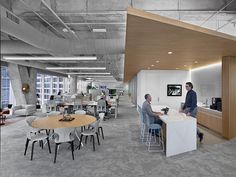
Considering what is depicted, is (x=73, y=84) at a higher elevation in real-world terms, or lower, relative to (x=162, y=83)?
higher

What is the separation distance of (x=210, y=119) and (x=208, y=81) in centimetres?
225

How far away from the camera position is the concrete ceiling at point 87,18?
4004 millimetres

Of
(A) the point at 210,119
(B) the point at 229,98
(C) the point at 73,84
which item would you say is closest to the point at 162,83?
(A) the point at 210,119

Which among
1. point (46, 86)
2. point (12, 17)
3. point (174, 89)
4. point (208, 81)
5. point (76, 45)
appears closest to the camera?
point (12, 17)

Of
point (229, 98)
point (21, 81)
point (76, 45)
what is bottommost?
point (229, 98)

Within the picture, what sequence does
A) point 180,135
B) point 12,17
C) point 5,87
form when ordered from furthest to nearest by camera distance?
point 5,87 → point 180,135 → point 12,17

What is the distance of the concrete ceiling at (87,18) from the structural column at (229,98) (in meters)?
1.12

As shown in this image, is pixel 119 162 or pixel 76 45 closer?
pixel 119 162

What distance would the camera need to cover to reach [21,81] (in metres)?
11.1

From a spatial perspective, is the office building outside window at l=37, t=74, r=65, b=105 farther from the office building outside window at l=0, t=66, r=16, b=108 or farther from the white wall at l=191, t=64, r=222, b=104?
the white wall at l=191, t=64, r=222, b=104

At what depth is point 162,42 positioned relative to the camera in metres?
3.91

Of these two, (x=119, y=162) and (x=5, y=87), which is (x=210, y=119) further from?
(x=5, y=87)

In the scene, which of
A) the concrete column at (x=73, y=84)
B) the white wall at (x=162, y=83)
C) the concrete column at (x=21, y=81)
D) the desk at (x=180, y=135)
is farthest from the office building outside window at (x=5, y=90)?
the desk at (x=180, y=135)

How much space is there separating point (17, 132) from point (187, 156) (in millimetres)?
6124
